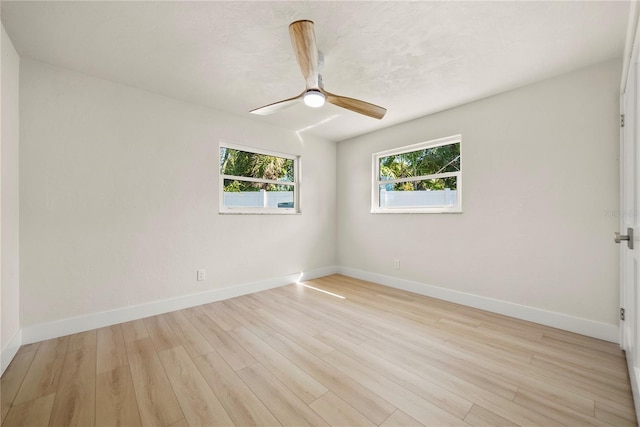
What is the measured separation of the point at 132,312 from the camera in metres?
2.61

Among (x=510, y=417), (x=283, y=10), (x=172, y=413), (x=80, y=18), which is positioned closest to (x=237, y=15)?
(x=283, y=10)

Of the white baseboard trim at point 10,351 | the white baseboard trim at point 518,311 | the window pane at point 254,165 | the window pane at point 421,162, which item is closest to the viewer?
the white baseboard trim at point 10,351

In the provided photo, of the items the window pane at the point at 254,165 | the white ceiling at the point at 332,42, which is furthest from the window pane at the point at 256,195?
the white ceiling at the point at 332,42

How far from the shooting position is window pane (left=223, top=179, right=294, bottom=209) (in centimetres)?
343

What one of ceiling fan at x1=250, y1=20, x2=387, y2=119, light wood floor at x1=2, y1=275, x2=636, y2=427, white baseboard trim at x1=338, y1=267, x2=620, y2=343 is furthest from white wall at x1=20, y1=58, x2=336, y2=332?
white baseboard trim at x1=338, y1=267, x2=620, y2=343

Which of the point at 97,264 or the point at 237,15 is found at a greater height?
the point at 237,15

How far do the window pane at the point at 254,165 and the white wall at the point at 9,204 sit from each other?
1.73 meters

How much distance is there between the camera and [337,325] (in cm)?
248

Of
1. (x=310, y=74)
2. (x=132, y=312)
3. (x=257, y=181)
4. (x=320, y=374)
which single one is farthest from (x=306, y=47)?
(x=132, y=312)

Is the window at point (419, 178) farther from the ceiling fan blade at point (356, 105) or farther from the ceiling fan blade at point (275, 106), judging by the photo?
the ceiling fan blade at point (275, 106)

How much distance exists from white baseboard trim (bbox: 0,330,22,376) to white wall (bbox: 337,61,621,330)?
3.79 m

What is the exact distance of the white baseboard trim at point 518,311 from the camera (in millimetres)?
2184

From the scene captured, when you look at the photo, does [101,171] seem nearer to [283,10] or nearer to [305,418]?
[283,10]

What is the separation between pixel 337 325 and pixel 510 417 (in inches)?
54.9
